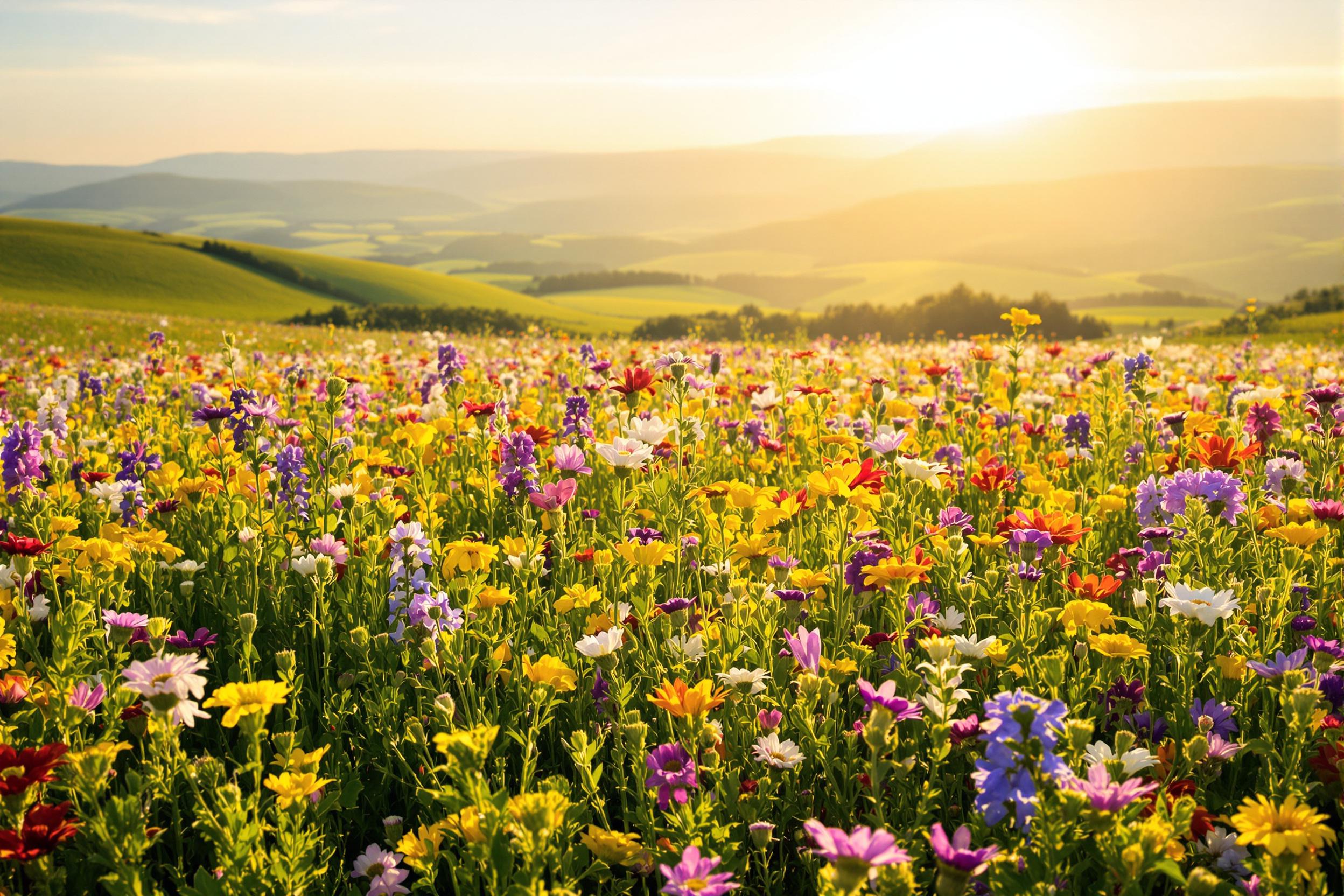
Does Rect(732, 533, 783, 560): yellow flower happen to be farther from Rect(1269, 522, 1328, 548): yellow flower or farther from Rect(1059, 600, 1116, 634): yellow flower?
Rect(1269, 522, 1328, 548): yellow flower

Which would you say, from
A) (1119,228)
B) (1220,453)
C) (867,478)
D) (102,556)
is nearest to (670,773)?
(867,478)

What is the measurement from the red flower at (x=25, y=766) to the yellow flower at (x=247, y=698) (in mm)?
342

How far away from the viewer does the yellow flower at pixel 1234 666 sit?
7.55ft

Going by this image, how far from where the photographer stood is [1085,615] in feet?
7.97

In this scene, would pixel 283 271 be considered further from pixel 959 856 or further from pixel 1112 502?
pixel 959 856

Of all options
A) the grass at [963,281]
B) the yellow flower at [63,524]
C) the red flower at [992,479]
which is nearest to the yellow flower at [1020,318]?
the red flower at [992,479]

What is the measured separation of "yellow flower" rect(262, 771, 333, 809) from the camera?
70.8 inches

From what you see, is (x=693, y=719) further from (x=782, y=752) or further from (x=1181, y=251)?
(x=1181, y=251)

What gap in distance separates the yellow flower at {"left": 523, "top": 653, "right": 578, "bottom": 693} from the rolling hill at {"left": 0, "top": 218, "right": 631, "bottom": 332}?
42029mm

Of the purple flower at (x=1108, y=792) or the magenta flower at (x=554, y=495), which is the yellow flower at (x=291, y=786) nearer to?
the magenta flower at (x=554, y=495)

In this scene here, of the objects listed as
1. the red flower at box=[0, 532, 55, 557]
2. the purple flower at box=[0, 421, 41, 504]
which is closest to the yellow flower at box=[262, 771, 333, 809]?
the red flower at box=[0, 532, 55, 557]

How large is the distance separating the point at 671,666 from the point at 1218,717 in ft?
4.94

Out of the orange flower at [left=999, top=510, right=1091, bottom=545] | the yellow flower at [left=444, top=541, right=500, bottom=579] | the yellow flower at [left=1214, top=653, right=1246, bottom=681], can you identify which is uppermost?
the orange flower at [left=999, top=510, right=1091, bottom=545]

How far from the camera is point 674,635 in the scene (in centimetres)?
285
